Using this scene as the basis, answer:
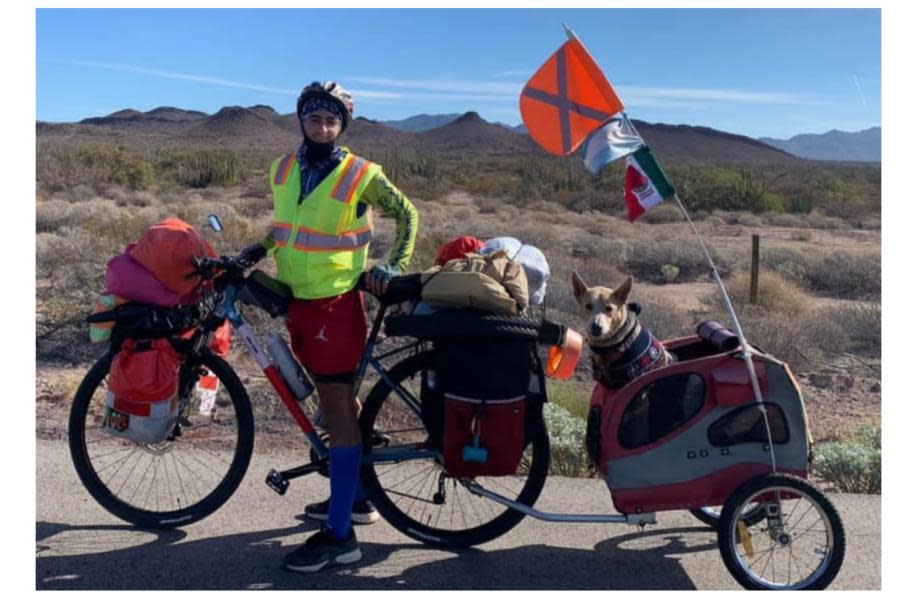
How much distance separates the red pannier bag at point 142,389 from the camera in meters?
4.49

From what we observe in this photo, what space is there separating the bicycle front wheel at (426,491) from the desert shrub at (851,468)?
2.16 m

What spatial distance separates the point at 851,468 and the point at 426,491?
267 centimetres

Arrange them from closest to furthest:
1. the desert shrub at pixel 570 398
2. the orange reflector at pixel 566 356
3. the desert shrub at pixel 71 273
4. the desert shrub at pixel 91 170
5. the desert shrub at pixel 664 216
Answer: the orange reflector at pixel 566 356, the desert shrub at pixel 570 398, the desert shrub at pixel 71 273, the desert shrub at pixel 664 216, the desert shrub at pixel 91 170

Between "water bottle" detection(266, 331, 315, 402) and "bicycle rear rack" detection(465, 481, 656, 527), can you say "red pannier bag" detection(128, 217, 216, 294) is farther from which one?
"bicycle rear rack" detection(465, 481, 656, 527)

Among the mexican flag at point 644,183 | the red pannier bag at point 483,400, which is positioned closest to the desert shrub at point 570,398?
the red pannier bag at point 483,400

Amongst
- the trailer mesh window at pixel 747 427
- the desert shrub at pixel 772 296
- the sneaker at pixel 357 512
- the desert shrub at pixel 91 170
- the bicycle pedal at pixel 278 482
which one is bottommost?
the sneaker at pixel 357 512

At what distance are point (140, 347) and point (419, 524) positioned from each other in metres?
1.60

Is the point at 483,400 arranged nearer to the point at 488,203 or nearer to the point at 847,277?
the point at 847,277

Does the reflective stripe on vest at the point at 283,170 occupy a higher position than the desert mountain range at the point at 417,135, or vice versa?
the desert mountain range at the point at 417,135

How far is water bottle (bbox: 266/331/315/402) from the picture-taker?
4581mm

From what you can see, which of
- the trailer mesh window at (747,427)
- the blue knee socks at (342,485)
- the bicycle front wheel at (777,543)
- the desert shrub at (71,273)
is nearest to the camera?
the bicycle front wheel at (777,543)

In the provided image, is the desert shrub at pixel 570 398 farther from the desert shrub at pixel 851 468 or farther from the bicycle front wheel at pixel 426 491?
the bicycle front wheel at pixel 426 491

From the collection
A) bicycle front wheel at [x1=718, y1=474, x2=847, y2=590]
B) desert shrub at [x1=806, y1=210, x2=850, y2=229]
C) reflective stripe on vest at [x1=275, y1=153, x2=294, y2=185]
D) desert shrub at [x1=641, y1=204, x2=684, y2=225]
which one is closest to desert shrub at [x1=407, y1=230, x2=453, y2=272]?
reflective stripe on vest at [x1=275, y1=153, x2=294, y2=185]

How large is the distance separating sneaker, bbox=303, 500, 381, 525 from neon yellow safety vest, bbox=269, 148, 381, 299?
1.17 metres
